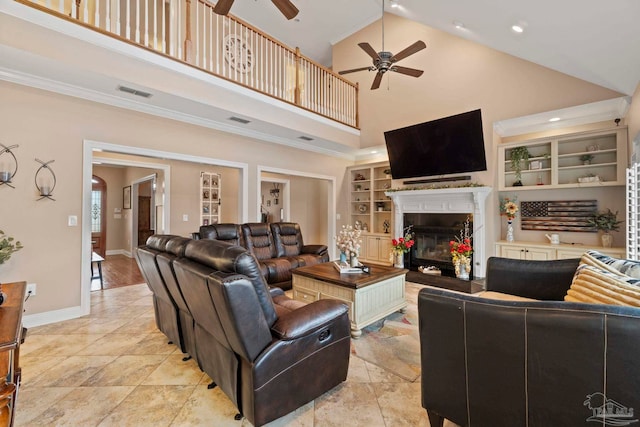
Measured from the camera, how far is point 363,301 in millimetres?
2867

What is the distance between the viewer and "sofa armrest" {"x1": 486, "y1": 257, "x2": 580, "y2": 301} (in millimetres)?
2277

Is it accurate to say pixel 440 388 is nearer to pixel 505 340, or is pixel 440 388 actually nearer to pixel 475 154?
pixel 505 340

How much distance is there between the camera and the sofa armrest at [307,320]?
1.61 metres

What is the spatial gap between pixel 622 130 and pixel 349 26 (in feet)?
→ 17.9

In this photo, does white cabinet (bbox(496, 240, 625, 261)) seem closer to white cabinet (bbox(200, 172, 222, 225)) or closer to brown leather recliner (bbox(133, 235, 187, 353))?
brown leather recliner (bbox(133, 235, 187, 353))

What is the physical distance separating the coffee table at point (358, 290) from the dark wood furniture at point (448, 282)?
1.54m

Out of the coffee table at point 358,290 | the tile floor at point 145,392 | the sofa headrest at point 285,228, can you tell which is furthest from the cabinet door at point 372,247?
the tile floor at point 145,392

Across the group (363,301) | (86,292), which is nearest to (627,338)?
(363,301)

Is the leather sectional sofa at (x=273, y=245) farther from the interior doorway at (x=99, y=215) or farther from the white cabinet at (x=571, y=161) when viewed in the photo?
the interior doorway at (x=99, y=215)

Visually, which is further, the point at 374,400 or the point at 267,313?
the point at 374,400

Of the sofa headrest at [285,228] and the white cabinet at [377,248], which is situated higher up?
the sofa headrest at [285,228]

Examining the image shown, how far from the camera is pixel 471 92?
5.00 metres

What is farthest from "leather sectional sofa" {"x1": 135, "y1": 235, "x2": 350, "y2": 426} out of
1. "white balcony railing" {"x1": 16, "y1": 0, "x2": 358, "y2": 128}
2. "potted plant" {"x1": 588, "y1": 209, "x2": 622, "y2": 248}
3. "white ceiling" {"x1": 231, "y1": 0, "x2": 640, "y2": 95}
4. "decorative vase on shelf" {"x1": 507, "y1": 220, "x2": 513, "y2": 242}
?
"potted plant" {"x1": 588, "y1": 209, "x2": 622, "y2": 248}

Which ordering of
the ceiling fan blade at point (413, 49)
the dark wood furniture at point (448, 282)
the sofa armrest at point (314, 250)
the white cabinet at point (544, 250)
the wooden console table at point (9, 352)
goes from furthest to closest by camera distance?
the sofa armrest at point (314, 250), the dark wood furniture at point (448, 282), the white cabinet at point (544, 250), the ceiling fan blade at point (413, 49), the wooden console table at point (9, 352)
